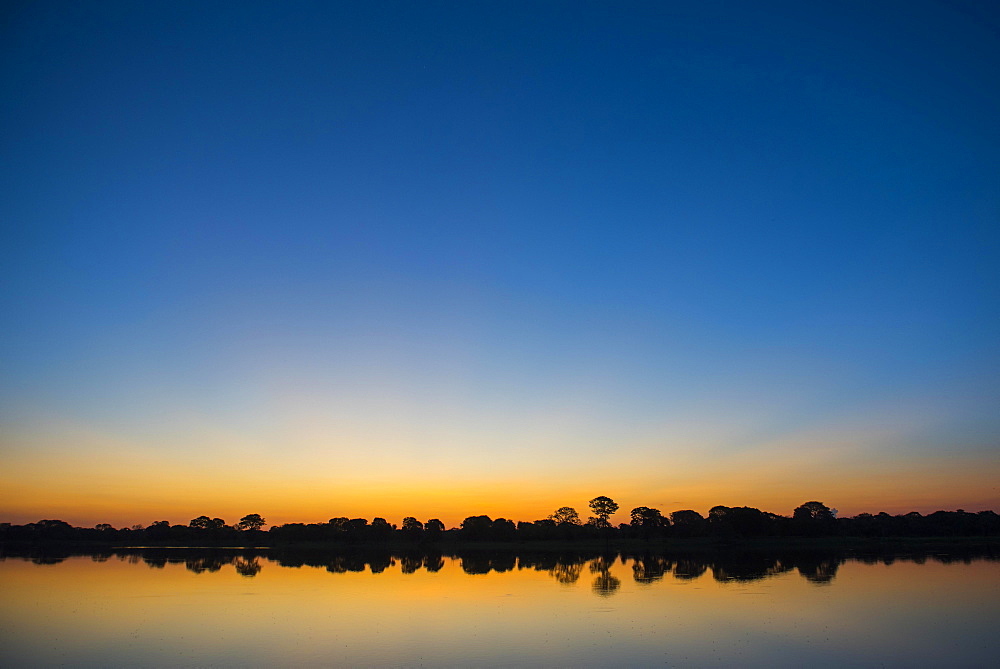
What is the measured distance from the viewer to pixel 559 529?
10838 cm

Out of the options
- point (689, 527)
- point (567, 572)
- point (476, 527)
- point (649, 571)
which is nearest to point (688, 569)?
point (649, 571)

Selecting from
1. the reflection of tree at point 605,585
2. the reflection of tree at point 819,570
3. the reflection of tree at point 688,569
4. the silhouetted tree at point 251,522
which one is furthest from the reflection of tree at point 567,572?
the silhouetted tree at point 251,522

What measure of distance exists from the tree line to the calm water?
5801 cm

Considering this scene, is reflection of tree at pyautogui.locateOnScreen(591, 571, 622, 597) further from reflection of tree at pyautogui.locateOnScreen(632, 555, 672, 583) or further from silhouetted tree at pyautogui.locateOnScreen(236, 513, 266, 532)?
silhouetted tree at pyautogui.locateOnScreen(236, 513, 266, 532)

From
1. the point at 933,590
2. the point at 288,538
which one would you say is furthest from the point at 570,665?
the point at 288,538

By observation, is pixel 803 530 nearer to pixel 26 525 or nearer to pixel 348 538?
pixel 348 538

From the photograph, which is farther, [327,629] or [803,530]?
[803,530]


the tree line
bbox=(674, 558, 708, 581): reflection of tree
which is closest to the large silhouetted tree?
the tree line

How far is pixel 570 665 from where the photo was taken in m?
17.7

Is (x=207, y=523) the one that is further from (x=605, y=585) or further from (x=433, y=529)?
(x=605, y=585)

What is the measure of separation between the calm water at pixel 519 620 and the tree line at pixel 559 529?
58012mm

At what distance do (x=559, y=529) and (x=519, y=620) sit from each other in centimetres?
8603

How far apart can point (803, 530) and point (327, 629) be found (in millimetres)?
94885

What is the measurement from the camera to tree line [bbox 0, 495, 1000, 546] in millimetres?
100375
